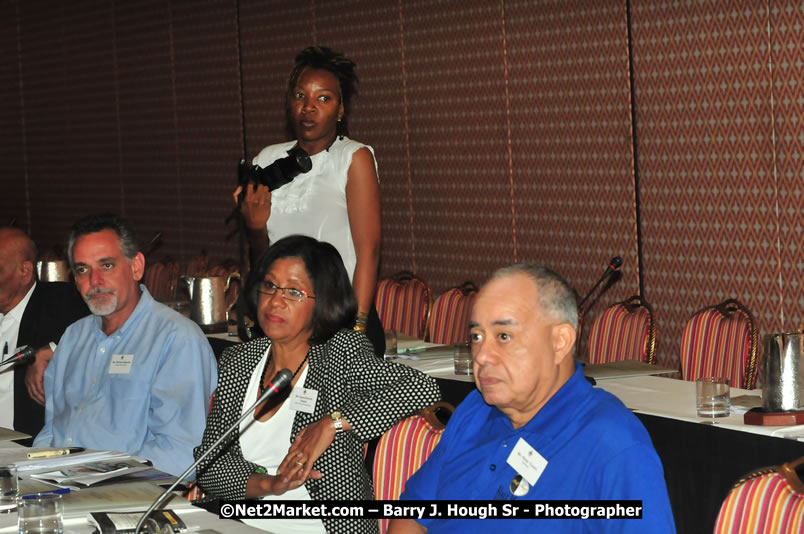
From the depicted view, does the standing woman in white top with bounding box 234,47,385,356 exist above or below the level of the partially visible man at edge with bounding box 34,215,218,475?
above

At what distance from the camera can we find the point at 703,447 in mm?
3326

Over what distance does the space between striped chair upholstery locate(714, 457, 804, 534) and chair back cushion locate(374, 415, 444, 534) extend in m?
0.81

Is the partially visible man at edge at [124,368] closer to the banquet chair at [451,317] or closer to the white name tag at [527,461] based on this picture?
the white name tag at [527,461]

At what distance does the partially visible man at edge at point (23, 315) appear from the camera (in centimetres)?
441

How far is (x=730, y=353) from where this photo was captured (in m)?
4.57

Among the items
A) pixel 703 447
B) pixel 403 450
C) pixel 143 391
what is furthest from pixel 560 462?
→ pixel 143 391

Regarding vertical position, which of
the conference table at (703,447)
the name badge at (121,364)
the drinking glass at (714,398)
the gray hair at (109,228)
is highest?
the gray hair at (109,228)

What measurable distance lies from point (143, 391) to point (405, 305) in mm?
2838

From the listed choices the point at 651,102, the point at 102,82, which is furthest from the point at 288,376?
the point at 102,82

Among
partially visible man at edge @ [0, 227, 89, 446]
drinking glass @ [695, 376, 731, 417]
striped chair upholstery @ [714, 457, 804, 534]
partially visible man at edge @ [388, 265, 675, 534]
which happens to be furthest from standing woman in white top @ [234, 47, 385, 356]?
striped chair upholstery @ [714, 457, 804, 534]

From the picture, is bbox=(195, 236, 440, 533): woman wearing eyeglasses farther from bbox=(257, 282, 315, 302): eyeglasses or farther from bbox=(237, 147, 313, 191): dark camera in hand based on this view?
bbox=(237, 147, 313, 191): dark camera in hand

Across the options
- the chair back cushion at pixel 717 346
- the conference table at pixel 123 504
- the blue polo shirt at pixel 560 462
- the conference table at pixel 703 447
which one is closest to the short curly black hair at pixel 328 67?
the conference table at pixel 703 447

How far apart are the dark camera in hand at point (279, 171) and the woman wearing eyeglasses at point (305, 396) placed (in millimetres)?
1081

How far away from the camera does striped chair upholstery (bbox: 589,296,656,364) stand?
479 cm
